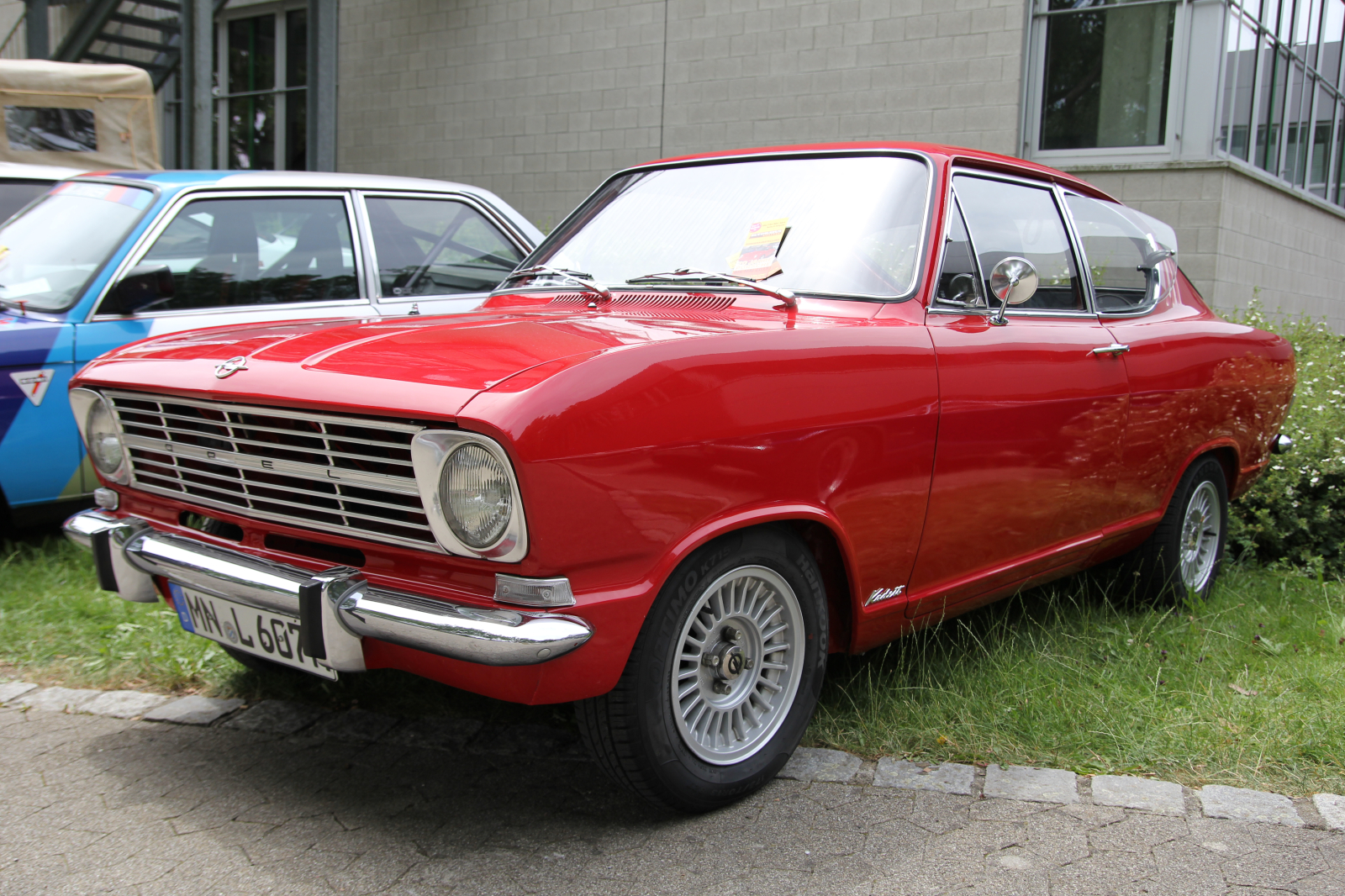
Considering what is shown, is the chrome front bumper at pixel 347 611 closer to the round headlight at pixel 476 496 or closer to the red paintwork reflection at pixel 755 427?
the red paintwork reflection at pixel 755 427

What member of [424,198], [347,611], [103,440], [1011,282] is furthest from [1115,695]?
[424,198]

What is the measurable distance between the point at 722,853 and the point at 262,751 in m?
1.37

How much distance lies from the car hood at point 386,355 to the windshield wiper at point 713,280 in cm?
12

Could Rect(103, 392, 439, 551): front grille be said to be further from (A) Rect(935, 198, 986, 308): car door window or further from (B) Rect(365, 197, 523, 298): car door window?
(B) Rect(365, 197, 523, 298): car door window

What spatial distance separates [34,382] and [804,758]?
326cm

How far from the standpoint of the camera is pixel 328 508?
250 cm

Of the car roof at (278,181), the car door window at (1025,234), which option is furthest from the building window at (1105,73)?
the car door window at (1025,234)

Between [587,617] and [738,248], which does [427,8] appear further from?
[587,617]

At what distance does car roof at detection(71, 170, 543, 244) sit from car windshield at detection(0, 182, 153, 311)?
0.12 m

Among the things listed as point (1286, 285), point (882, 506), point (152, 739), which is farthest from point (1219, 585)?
point (1286, 285)

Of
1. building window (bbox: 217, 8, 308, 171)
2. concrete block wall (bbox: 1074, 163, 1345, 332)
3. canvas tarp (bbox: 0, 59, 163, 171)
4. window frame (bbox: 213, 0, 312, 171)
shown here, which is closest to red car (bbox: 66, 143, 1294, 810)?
canvas tarp (bbox: 0, 59, 163, 171)

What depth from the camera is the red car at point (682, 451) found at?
7.39 ft

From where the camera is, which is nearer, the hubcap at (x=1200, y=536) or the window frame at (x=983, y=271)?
the window frame at (x=983, y=271)

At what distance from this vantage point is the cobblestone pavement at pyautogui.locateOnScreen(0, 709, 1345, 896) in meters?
2.42
